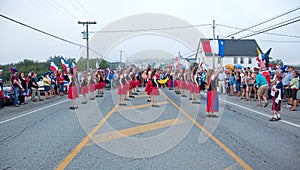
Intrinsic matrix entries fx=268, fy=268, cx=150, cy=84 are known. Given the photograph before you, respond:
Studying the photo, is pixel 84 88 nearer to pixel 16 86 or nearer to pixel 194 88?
pixel 16 86

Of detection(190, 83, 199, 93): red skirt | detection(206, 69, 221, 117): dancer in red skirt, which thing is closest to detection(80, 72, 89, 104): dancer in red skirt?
detection(190, 83, 199, 93): red skirt

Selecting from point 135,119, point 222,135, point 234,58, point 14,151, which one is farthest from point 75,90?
point 234,58

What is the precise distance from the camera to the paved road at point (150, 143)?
4703 millimetres

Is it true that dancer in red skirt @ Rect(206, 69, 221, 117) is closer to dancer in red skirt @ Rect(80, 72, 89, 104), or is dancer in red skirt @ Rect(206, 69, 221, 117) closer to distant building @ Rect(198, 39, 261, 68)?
dancer in red skirt @ Rect(80, 72, 89, 104)

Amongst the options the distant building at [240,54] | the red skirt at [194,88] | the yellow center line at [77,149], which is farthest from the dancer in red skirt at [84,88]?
the distant building at [240,54]

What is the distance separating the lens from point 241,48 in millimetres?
60781

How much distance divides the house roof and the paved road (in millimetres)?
52725

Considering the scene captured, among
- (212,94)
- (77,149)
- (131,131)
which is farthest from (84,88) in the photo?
(77,149)

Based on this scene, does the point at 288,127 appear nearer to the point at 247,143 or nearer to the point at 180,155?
the point at 247,143

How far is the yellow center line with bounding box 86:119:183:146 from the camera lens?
252 inches

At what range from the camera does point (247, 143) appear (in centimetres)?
592

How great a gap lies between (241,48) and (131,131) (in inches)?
2301

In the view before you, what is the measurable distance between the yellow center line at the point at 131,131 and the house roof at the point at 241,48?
5354 cm

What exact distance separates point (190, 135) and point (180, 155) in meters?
1.67
